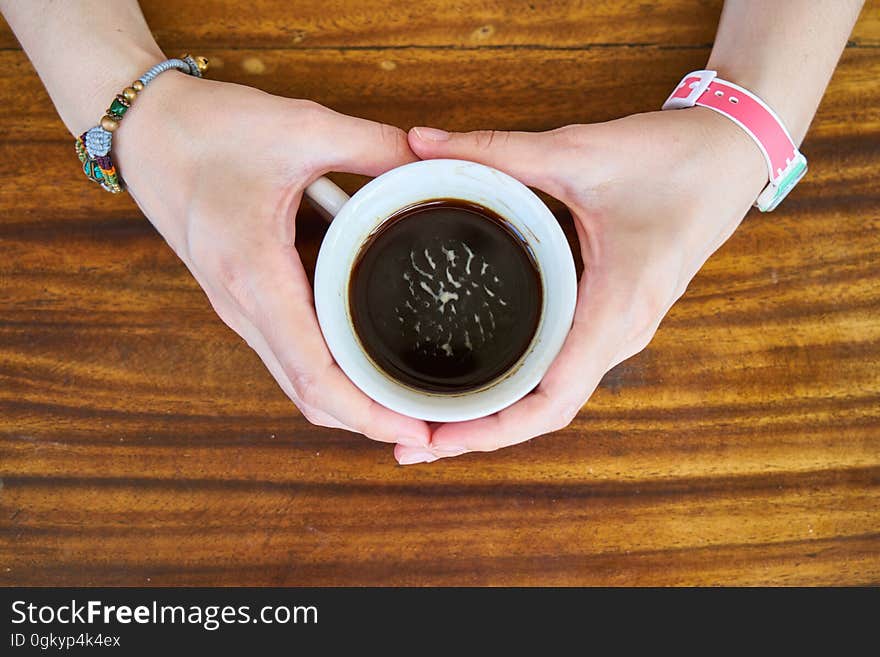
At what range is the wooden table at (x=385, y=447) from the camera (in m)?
0.92

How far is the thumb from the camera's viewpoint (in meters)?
0.76

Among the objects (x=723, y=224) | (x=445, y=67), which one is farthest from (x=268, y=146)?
(x=723, y=224)

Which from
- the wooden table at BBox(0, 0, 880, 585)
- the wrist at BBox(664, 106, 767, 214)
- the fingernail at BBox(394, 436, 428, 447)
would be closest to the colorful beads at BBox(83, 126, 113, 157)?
the wooden table at BBox(0, 0, 880, 585)

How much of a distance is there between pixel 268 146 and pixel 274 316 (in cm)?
18

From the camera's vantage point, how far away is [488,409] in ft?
2.22

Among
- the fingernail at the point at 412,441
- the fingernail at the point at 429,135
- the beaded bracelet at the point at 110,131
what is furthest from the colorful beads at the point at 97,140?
the fingernail at the point at 412,441

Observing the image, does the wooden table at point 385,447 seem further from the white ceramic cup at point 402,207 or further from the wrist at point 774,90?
the white ceramic cup at point 402,207

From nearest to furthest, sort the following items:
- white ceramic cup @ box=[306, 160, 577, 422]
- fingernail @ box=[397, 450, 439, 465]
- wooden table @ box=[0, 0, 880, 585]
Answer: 1. white ceramic cup @ box=[306, 160, 577, 422]
2. fingernail @ box=[397, 450, 439, 465]
3. wooden table @ box=[0, 0, 880, 585]

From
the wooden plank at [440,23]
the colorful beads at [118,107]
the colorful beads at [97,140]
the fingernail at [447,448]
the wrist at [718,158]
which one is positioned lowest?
the fingernail at [447,448]

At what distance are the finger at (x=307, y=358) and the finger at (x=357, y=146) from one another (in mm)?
112

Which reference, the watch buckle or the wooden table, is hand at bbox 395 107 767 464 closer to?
the watch buckle

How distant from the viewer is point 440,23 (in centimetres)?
94

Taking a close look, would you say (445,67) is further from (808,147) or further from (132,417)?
(132,417)

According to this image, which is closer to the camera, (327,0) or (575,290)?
(575,290)
